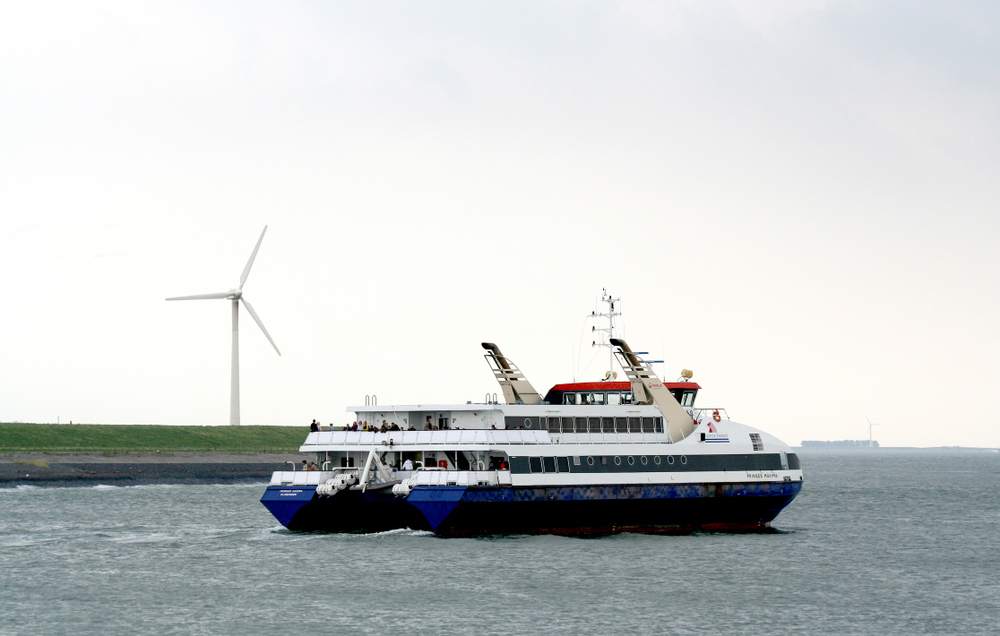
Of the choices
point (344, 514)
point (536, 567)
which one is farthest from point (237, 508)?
point (536, 567)

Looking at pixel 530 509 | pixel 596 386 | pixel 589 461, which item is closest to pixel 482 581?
pixel 530 509

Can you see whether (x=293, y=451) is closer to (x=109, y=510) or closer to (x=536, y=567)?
(x=109, y=510)

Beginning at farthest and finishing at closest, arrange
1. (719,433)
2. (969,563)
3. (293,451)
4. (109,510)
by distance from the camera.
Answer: (293,451) → (109,510) → (719,433) → (969,563)

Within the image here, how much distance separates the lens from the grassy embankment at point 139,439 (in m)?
117

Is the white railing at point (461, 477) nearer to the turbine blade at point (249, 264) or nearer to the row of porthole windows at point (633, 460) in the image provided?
the row of porthole windows at point (633, 460)

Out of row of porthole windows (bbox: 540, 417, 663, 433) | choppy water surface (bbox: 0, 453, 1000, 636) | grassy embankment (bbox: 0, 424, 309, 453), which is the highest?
grassy embankment (bbox: 0, 424, 309, 453)

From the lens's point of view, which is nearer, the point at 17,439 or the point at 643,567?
the point at 643,567

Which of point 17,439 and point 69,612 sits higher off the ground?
point 17,439

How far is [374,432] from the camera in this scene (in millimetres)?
51219

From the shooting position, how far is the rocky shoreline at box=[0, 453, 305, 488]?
96188 mm

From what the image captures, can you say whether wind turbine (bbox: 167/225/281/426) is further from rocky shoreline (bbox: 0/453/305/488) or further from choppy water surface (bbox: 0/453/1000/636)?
choppy water surface (bbox: 0/453/1000/636)

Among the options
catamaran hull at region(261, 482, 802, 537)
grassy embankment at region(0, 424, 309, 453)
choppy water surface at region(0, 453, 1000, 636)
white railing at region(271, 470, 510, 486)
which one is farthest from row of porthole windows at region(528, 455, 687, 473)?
grassy embankment at region(0, 424, 309, 453)

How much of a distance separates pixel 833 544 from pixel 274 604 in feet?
94.2

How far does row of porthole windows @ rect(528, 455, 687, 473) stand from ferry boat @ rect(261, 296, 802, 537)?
0.05 metres
